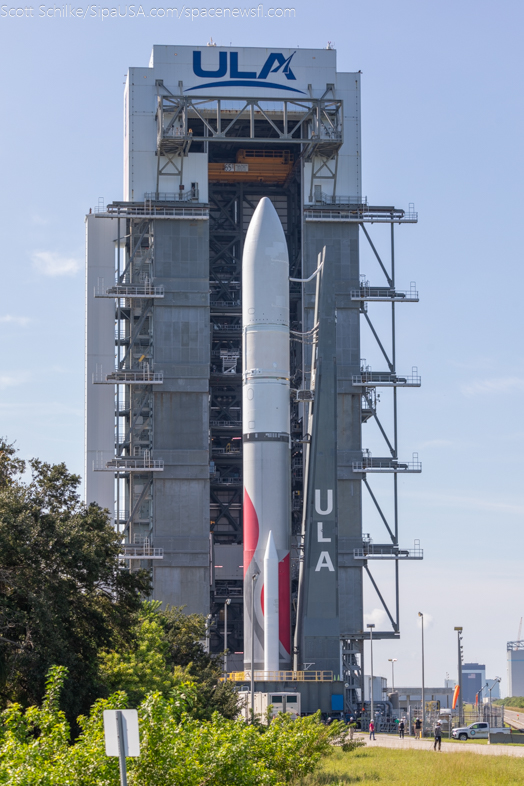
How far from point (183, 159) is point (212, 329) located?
11.5 meters

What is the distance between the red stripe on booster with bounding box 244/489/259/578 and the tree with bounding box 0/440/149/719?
22.2 m

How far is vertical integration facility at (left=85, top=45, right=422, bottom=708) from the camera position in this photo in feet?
231

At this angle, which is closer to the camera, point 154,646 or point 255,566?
point 154,646

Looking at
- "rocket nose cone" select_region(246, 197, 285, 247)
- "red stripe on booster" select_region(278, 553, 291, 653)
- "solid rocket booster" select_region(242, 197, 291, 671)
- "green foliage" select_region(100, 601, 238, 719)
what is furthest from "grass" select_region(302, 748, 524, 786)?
"rocket nose cone" select_region(246, 197, 285, 247)

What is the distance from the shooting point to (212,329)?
77.4 m

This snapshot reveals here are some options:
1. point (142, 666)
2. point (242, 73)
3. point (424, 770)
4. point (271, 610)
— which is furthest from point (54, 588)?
point (242, 73)

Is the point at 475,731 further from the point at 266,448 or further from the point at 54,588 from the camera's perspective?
the point at 54,588

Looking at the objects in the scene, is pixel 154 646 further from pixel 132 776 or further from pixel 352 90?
pixel 352 90

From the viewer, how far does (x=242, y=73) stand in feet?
243

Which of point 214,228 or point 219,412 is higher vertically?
point 214,228

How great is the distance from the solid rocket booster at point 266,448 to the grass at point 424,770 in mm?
16433

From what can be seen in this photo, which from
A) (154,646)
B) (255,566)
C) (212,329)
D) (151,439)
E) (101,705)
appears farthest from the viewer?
(212,329)

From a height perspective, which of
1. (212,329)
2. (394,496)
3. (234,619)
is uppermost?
(212,329)

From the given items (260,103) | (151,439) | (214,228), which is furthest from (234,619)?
(260,103)
